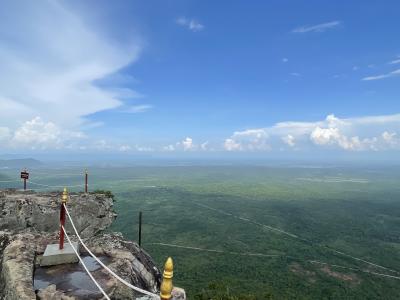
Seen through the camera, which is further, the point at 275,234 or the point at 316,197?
the point at 316,197

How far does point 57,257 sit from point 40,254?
→ 3.39 ft

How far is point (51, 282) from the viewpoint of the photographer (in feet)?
30.6

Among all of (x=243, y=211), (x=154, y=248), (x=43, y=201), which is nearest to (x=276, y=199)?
(x=243, y=211)

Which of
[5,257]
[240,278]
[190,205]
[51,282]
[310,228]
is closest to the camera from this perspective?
[51,282]

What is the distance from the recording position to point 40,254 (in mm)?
11141

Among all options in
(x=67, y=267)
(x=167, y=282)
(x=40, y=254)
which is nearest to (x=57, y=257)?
(x=67, y=267)

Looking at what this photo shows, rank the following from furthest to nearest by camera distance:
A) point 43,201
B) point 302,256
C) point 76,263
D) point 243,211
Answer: point 243,211 < point 302,256 < point 43,201 < point 76,263

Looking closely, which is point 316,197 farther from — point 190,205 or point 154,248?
point 154,248

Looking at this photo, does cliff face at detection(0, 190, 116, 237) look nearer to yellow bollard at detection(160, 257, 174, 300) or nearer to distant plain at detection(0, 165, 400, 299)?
distant plain at detection(0, 165, 400, 299)

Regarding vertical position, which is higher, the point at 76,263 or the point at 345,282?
the point at 76,263

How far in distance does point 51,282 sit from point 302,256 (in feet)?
179

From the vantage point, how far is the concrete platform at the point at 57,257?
10.4 m

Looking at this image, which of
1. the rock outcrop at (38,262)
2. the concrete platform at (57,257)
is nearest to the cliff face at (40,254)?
the rock outcrop at (38,262)

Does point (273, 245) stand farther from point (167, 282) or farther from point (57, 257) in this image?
point (167, 282)
